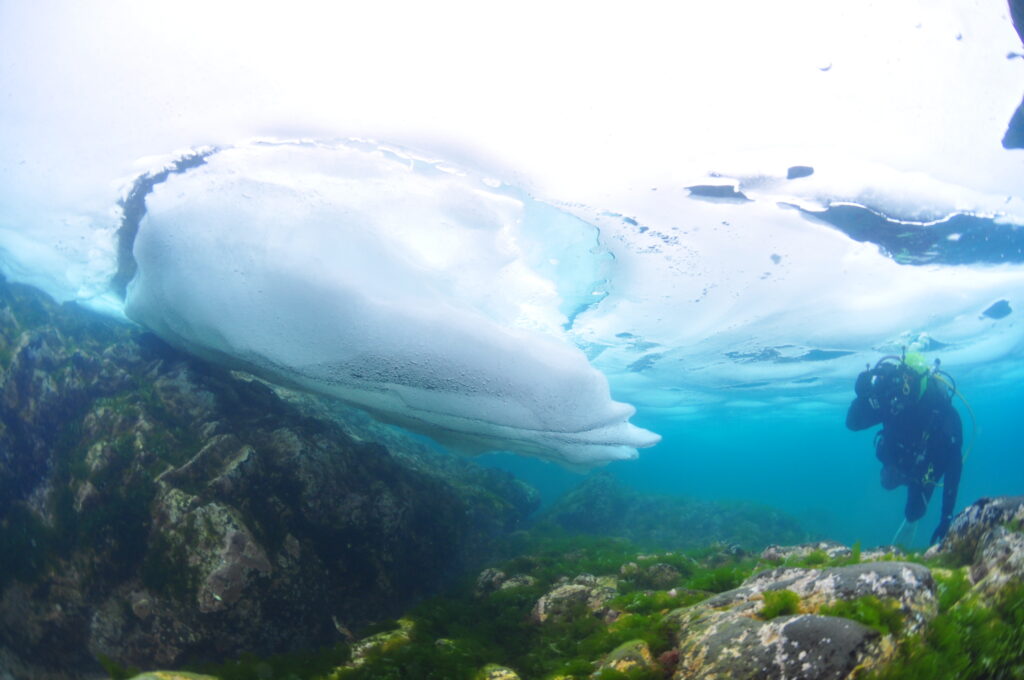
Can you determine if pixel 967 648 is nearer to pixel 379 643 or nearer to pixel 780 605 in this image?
pixel 780 605

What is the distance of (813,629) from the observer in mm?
2539

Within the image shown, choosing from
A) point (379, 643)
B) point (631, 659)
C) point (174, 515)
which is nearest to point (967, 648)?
point (631, 659)

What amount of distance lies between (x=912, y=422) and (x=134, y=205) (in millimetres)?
18410

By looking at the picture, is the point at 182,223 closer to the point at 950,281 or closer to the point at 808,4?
the point at 808,4

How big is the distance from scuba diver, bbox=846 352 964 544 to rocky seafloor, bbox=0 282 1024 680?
562 centimetres

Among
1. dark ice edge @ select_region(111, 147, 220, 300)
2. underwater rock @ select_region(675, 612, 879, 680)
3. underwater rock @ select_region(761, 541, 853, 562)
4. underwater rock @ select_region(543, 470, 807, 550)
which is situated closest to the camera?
underwater rock @ select_region(675, 612, 879, 680)

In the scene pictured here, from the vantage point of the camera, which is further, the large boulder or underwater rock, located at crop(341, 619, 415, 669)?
underwater rock, located at crop(341, 619, 415, 669)

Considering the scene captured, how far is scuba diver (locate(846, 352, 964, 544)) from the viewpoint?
33.5ft

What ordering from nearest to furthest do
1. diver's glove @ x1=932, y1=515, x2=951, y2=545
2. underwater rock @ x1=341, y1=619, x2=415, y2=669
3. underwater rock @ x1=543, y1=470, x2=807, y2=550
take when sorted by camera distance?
underwater rock @ x1=341, y1=619, x2=415, y2=669, diver's glove @ x1=932, y1=515, x2=951, y2=545, underwater rock @ x1=543, y1=470, x2=807, y2=550

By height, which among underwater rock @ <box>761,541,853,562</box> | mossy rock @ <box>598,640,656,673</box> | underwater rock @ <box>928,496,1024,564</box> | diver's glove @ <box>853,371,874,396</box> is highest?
underwater rock @ <box>928,496,1024,564</box>

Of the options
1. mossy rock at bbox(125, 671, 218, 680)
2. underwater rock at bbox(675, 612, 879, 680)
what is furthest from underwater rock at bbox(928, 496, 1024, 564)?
mossy rock at bbox(125, 671, 218, 680)

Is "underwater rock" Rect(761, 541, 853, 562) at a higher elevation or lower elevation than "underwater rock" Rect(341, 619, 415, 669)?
lower

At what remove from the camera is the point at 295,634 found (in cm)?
666

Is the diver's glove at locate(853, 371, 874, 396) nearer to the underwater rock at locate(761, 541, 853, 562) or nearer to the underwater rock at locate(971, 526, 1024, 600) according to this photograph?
the underwater rock at locate(761, 541, 853, 562)
